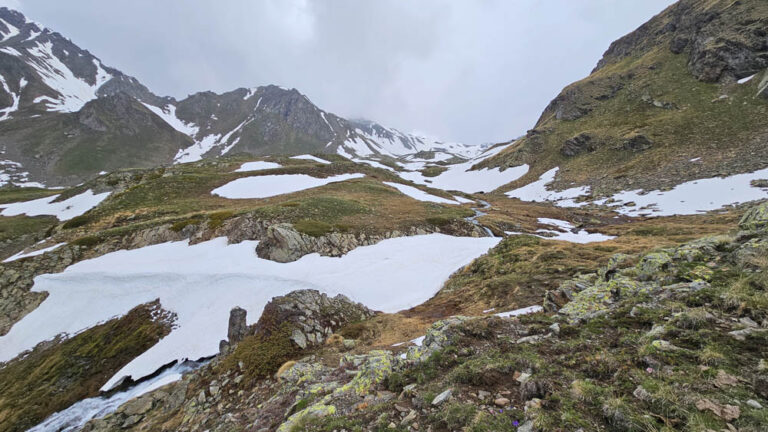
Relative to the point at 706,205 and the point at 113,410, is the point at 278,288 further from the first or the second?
the point at 706,205

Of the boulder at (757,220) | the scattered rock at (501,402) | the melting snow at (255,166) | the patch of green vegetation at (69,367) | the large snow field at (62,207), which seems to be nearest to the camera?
the scattered rock at (501,402)

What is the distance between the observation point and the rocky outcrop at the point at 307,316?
31.5ft

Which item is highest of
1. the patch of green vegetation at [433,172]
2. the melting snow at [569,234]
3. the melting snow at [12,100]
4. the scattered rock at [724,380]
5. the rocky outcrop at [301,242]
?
the melting snow at [12,100]

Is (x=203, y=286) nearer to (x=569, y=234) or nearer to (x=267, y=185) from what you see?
(x=569, y=234)

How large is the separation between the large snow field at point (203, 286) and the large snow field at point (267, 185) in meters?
21.5

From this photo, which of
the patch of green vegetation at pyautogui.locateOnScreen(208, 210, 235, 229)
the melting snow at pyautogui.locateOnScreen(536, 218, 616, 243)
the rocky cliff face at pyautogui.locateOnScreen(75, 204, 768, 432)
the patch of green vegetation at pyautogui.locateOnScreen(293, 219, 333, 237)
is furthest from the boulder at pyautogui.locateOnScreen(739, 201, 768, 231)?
the patch of green vegetation at pyautogui.locateOnScreen(208, 210, 235, 229)

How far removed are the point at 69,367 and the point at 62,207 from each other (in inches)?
2071

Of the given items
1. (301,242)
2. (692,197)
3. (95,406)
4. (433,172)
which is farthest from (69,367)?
(433,172)

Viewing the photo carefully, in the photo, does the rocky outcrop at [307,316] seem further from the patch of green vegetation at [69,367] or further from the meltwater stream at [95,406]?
the patch of green vegetation at [69,367]

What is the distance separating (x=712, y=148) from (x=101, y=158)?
9178 inches

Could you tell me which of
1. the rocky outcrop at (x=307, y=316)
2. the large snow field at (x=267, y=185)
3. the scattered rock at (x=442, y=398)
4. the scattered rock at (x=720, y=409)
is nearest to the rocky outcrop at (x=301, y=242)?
the rocky outcrop at (x=307, y=316)

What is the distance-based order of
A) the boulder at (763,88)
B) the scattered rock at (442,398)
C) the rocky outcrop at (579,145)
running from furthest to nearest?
the rocky outcrop at (579,145)
the boulder at (763,88)
the scattered rock at (442,398)

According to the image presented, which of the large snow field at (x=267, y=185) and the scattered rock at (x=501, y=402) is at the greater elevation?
the large snow field at (x=267, y=185)

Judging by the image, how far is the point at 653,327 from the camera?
Answer: 5332mm
